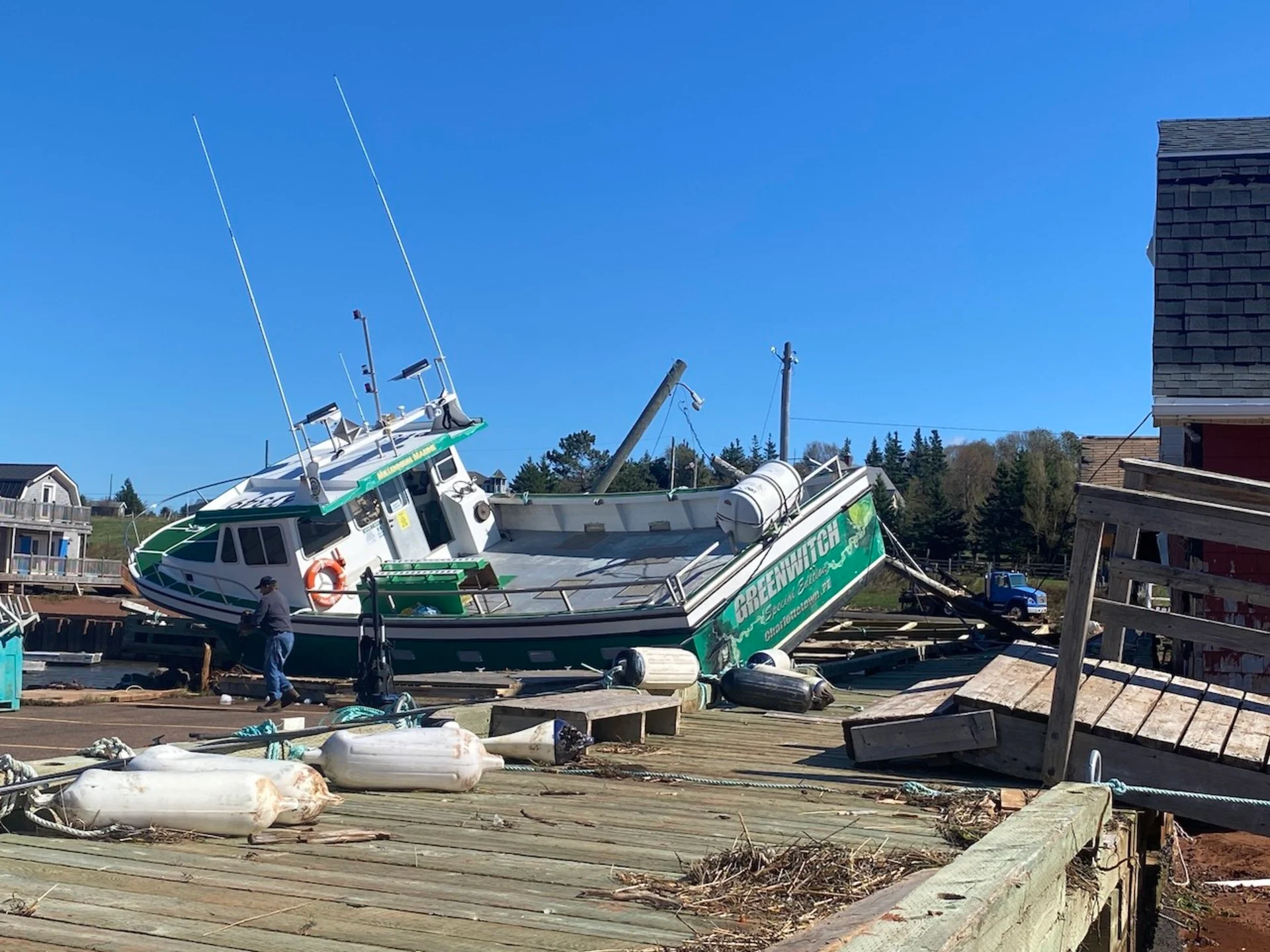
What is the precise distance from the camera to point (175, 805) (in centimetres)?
408

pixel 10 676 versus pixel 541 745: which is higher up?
pixel 541 745

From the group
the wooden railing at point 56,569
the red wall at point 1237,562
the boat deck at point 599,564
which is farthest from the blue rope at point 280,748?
the wooden railing at point 56,569

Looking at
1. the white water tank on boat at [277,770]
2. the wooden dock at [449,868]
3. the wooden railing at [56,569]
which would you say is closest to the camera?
the wooden dock at [449,868]

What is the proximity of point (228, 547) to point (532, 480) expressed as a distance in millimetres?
58616

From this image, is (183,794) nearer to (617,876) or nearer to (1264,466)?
(617,876)

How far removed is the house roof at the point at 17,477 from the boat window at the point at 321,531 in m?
55.9

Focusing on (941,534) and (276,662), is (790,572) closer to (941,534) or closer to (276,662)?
(276,662)

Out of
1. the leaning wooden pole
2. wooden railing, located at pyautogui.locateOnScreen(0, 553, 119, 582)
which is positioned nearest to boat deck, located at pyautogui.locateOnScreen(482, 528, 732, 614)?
the leaning wooden pole

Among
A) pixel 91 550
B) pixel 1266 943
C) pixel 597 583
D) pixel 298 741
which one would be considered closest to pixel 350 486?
pixel 597 583

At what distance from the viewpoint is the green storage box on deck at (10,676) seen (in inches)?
606

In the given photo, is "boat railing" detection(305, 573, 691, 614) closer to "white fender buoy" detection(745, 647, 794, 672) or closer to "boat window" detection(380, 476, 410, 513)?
"boat window" detection(380, 476, 410, 513)

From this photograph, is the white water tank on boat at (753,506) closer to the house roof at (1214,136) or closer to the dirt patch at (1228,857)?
the house roof at (1214,136)

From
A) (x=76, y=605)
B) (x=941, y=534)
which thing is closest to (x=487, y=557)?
(x=76, y=605)

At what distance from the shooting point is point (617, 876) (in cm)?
372
